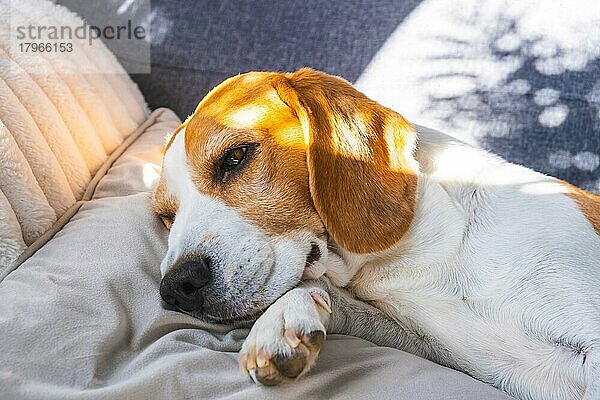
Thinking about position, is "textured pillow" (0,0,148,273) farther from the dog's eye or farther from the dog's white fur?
the dog's eye

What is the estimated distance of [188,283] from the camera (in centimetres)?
137

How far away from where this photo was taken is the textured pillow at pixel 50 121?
1641 mm

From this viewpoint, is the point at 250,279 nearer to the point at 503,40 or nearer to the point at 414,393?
the point at 414,393

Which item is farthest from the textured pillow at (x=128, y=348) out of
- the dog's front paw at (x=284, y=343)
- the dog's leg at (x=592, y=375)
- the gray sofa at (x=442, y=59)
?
the gray sofa at (x=442, y=59)

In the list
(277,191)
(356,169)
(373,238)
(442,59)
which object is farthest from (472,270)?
(442,59)

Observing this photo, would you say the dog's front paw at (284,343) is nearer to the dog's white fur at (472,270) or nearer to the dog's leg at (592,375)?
the dog's white fur at (472,270)

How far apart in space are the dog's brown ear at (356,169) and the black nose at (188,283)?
0.87 ft

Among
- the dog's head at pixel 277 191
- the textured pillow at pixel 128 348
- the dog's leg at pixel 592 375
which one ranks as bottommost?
the textured pillow at pixel 128 348

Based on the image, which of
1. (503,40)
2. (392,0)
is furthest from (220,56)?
(503,40)

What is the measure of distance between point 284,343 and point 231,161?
0.46 m

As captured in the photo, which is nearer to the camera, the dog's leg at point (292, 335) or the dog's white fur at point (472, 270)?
the dog's leg at point (292, 335)

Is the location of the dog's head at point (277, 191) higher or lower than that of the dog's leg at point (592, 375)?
higher

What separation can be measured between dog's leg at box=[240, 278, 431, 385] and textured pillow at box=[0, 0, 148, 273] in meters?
0.61

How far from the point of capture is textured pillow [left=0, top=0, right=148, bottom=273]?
1641mm
